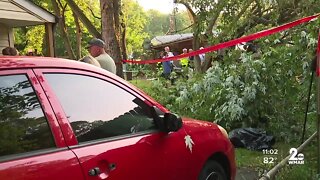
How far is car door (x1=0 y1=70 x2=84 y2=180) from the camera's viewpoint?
2.29 m

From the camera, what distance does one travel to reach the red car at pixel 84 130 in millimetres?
2391

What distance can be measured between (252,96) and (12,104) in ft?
17.2

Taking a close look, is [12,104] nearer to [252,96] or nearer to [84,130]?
[84,130]

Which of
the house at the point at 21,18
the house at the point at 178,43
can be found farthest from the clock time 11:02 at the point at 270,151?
the house at the point at 178,43

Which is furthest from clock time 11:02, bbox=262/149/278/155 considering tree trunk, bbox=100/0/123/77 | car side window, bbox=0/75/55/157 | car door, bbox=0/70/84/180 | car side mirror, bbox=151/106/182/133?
tree trunk, bbox=100/0/123/77

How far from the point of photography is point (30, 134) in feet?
8.03

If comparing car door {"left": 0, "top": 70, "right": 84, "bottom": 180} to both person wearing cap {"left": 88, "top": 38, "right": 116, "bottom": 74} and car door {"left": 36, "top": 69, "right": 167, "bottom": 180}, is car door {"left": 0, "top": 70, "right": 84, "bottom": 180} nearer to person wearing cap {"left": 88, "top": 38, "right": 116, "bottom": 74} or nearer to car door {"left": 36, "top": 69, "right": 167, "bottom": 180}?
car door {"left": 36, "top": 69, "right": 167, "bottom": 180}

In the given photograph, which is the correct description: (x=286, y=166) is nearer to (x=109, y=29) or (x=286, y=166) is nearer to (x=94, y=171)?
(x=94, y=171)

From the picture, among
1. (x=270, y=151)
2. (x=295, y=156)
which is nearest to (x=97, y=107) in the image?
(x=295, y=156)

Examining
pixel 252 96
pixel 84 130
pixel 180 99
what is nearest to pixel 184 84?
pixel 180 99

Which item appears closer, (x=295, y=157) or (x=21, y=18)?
(x=295, y=157)

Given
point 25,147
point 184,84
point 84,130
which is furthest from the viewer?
point 184,84

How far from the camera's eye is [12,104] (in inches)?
95.8

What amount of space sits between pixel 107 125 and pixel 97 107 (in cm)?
15
